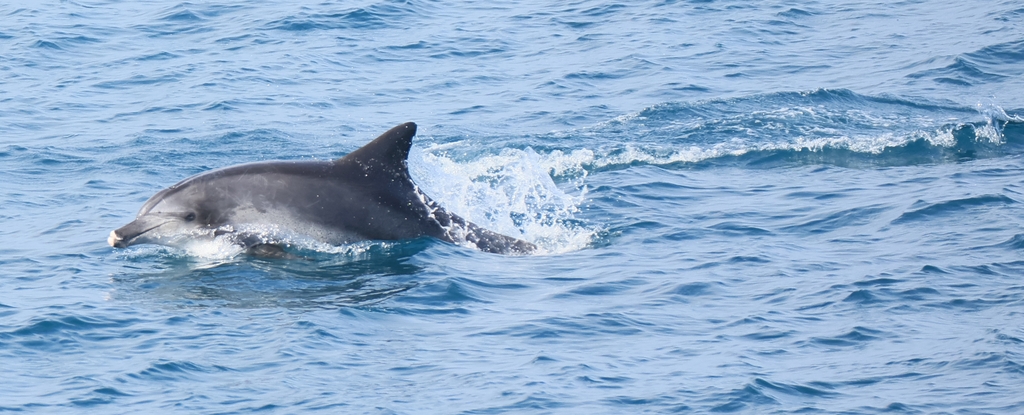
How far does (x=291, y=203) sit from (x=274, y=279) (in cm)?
113

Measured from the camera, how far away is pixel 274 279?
14.3 meters

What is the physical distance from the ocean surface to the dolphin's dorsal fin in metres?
0.90

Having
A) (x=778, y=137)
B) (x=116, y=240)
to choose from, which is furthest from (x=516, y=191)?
(x=116, y=240)

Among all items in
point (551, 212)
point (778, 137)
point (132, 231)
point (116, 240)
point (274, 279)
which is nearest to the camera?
point (274, 279)

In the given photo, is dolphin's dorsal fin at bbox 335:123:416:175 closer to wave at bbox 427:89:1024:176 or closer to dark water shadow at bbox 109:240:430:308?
dark water shadow at bbox 109:240:430:308

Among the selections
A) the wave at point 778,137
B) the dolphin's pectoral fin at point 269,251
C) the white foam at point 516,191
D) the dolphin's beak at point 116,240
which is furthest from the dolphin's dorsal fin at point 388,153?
the wave at point 778,137

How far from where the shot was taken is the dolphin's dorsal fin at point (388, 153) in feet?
48.5

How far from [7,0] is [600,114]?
2055 centimetres

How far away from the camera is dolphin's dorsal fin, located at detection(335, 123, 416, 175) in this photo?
48.5 ft

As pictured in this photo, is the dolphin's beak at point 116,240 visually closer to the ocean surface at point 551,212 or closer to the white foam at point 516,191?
the ocean surface at point 551,212

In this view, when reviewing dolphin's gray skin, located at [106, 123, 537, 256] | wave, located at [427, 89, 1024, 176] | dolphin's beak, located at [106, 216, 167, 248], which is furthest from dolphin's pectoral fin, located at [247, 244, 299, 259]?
wave, located at [427, 89, 1024, 176]

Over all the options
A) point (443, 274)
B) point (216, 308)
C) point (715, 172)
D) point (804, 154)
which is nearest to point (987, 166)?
point (804, 154)

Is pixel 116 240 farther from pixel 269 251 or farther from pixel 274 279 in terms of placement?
pixel 274 279

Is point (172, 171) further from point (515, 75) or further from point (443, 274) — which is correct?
point (515, 75)
